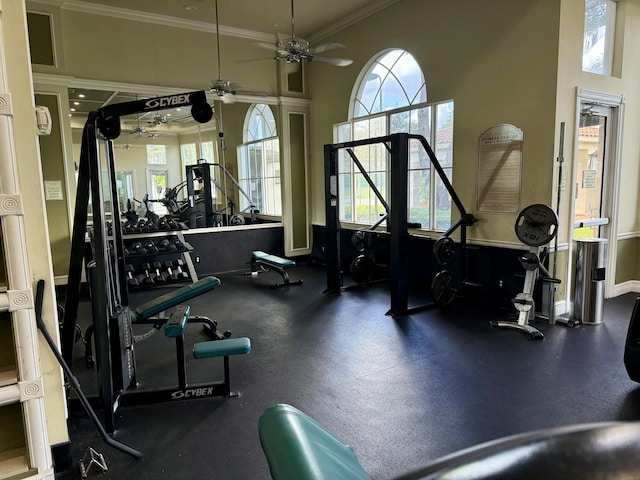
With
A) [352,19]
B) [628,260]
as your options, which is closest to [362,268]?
[628,260]

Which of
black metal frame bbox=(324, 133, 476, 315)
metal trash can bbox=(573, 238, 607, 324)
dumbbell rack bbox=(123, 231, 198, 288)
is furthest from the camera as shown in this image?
dumbbell rack bbox=(123, 231, 198, 288)

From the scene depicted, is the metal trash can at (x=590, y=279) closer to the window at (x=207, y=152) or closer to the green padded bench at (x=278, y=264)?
the green padded bench at (x=278, y=264)

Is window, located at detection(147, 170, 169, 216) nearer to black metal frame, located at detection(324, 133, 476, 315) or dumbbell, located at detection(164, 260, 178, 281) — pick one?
dumbbell, located at detection(164, 260, 178, 281)

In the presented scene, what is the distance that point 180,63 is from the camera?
663 centimetres

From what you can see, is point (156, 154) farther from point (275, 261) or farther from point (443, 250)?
point (443, 250)

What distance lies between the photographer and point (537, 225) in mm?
4039

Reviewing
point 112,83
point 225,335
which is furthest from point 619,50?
point 112,83

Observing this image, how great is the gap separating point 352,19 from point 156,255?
4721 millimetres

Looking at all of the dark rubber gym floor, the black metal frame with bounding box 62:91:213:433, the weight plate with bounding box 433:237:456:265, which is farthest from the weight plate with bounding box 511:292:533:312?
the black metal frame with bounding box 62:91:213:433

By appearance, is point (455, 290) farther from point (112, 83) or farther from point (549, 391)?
point (112, 83)

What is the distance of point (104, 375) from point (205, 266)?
4.50 m

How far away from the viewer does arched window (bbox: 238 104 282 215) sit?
25.5ft

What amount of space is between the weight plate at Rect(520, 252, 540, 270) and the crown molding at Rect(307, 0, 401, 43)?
3941 millimetres

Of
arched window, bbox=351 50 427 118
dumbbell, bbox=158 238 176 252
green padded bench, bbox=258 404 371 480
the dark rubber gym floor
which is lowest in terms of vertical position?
the dark rubber gym floor
